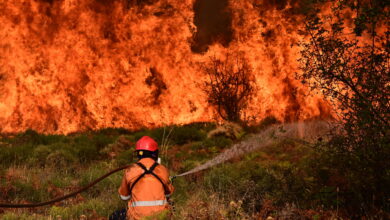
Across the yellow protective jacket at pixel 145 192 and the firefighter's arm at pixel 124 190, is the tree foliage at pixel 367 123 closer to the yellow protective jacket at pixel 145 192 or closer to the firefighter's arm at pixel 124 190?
the yellow protective jacket at pixel 145 192

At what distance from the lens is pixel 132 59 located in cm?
1501

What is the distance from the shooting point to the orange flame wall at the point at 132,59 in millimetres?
14172

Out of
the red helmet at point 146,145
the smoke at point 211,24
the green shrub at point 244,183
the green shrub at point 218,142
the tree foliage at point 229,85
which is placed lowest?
the green shrub at point 244,183

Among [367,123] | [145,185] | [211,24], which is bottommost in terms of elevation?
[145,185]

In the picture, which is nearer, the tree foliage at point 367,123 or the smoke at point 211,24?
the tree foliage at point 367,123

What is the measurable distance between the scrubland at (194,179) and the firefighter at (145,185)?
0.19 meters

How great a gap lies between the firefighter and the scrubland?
0.64ft

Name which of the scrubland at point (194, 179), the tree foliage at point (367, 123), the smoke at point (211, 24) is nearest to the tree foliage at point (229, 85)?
the smoke at point (211, 24)

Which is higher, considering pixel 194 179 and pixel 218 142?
pixel 218 142

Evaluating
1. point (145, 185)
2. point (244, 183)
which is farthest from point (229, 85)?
point (145, 185)

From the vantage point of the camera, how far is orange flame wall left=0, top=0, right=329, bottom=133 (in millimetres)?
14172

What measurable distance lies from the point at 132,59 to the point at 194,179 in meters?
8.44

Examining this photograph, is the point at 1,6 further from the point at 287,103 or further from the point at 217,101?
the point at 287,103

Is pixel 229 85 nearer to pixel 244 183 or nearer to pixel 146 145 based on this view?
pixel 244 183
